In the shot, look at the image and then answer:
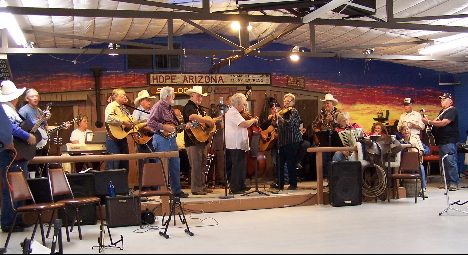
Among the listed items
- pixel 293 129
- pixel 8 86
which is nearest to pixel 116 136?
pixel 8 86

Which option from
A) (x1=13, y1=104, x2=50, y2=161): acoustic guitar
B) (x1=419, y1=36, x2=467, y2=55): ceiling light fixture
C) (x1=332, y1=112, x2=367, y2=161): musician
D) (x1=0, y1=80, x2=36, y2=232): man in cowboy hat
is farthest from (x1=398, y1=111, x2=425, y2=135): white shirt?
(x1=0, y1=80, x2=36, y2=232): man in cowboy hat

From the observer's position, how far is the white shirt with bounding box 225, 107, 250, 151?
8.73 metres

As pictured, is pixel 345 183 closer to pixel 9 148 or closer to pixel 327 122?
pixel 327 122

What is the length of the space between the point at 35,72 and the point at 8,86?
5.46 meters

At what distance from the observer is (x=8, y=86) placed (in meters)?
6.99

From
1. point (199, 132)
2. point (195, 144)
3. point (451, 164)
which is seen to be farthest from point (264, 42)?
point (451, 164)

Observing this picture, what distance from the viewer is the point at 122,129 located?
8.70 m

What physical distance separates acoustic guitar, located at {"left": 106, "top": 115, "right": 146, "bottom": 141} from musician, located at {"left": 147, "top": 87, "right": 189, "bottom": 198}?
48 cm

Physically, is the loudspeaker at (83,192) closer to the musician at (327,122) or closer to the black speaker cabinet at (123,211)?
the black speaker cabinet at (123,211)

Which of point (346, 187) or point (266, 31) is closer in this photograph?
point (346, 187)

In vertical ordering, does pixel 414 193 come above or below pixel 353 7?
below

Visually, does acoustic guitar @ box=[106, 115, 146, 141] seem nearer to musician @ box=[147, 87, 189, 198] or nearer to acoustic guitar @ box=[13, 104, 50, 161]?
musician @ box=[147, 87, 189, 198]

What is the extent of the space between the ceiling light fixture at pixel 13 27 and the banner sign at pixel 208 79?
125 inches

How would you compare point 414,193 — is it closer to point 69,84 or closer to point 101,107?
point 101,107
